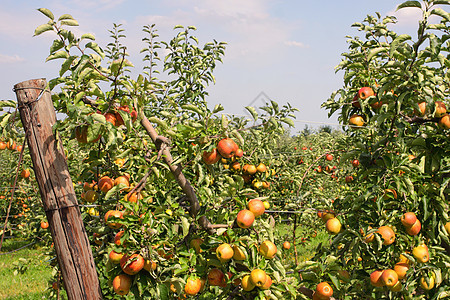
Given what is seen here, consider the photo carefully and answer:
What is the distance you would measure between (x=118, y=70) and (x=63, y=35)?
0.30 m

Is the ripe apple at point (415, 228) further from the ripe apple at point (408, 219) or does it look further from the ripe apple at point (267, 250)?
the ripe apple at point (267, 250)

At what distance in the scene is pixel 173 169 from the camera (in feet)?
6.46

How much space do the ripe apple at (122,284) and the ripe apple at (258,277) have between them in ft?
2.14

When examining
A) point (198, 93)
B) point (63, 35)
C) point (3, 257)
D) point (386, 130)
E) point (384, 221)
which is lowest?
point (3, 257)

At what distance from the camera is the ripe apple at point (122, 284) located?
1.83m

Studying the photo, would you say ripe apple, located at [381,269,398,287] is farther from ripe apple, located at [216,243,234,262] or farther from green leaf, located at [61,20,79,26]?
green leaf, located at [61,20,79,26]

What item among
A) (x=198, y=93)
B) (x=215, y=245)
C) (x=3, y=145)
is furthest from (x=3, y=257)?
(x=215, y=245)

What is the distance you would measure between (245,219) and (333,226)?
0.86 m

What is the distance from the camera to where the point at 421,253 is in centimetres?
216

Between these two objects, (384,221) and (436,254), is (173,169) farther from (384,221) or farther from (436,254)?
(436,254)

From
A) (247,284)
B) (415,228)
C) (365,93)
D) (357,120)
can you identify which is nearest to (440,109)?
(365,93)

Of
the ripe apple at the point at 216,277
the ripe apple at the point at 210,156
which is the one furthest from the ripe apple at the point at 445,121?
the ripe apple at the point at 216,277

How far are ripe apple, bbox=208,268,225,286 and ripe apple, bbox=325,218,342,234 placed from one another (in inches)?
32.6

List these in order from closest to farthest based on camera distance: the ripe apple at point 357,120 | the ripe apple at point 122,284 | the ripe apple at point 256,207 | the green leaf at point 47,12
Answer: the green leaf at point 47,12 → the ripe apple at point 122,284 → the ripe apple at point 256,207 → the ripe apple at point 357,120
